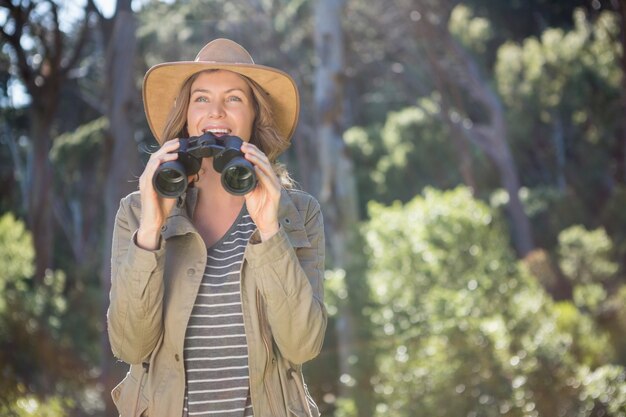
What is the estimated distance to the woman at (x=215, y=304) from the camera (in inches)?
104

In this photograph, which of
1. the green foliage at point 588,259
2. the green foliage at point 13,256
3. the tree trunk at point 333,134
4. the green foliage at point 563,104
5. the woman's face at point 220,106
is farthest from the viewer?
the green foliage at point 563,104

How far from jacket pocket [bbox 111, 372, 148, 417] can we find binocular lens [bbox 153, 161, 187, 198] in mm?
457

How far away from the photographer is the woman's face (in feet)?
9.39

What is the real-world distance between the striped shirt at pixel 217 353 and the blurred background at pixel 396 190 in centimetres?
56

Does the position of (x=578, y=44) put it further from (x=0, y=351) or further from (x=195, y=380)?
(x=195, y=380)

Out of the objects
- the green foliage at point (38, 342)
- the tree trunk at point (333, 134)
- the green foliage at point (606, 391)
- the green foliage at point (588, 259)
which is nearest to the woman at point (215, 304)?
the green foliage at point (606, 391)

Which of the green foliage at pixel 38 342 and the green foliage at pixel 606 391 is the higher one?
the green foliage at pixel 38 342

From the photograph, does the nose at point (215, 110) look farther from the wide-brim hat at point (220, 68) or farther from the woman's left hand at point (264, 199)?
the woman's left hand at point (264, 199)

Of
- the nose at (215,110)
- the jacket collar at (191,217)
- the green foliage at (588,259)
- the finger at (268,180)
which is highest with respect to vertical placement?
the green foliage at (588,259)

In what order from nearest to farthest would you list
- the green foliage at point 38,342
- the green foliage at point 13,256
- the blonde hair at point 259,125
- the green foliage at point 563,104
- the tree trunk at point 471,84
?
1. the blonde hair at point 259,125
2. the green foliage at point 38,342
3. the green foliage at point 13,256
4. the tree trunk at point 471,84
5. the green foliage at point 563,104

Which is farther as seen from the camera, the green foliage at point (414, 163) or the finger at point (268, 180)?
the green foliage at point (414, 163)

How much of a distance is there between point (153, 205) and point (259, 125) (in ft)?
1.64

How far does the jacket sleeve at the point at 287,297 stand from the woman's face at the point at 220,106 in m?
0.35

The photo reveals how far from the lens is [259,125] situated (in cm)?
304
